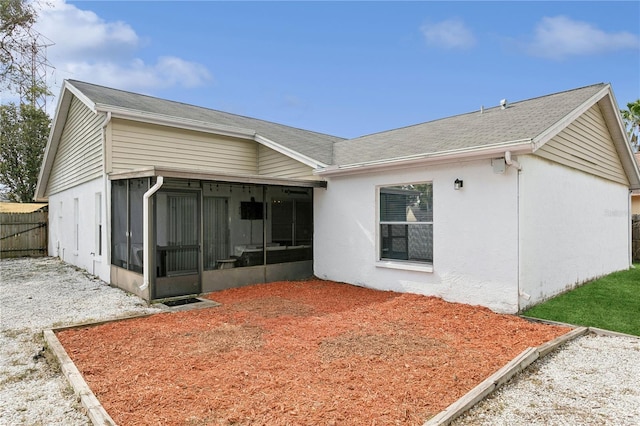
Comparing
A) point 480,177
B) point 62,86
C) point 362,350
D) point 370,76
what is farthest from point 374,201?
point 370,76

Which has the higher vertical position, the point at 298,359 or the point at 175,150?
the point at 175,150

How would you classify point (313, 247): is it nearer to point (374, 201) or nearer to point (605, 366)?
point (374, 201)

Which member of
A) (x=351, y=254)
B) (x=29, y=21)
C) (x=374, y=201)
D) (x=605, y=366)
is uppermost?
(x=29, y=21)

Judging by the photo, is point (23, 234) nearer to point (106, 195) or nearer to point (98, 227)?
point (98, 227)

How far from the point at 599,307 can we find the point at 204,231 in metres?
7.89

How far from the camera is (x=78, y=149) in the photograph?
462 inches

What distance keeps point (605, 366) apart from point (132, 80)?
2846 centimetres

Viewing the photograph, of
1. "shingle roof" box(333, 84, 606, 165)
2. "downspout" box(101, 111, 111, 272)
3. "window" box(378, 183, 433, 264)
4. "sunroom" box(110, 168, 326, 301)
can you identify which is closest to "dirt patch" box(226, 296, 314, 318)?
"sunroom" box(110, 168, 326, 301)

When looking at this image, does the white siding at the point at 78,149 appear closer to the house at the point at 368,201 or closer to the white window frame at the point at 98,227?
the house at the point at 368,201

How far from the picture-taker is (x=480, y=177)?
663 centimetres

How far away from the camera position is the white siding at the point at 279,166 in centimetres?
1037

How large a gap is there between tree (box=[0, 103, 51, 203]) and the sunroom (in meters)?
21.0

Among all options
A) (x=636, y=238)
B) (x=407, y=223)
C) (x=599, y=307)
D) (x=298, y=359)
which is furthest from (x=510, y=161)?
(x=636, y=238)

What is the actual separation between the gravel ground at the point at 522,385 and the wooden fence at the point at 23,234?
12.3 metres
